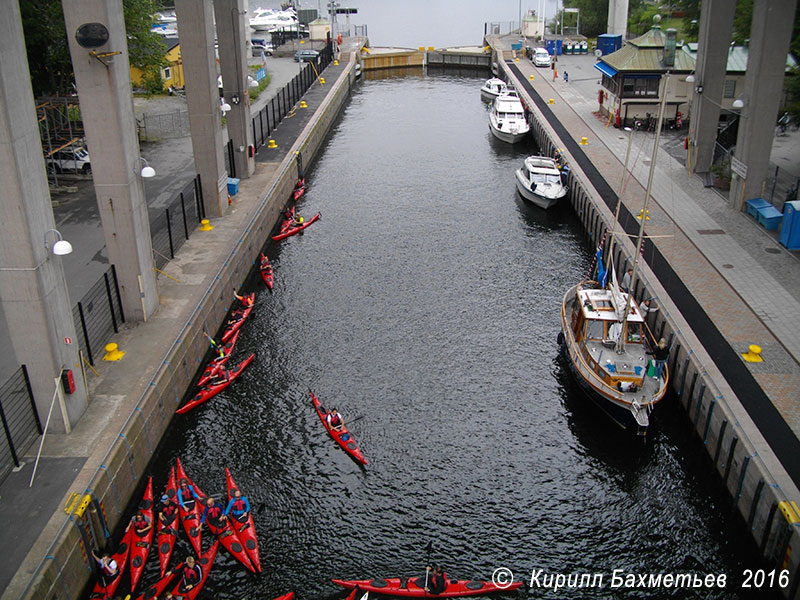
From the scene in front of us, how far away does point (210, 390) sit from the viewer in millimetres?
30734

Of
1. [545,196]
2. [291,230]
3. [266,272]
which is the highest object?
[545,196]

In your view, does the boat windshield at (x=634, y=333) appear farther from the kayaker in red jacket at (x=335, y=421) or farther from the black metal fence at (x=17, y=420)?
the black metal fence at (x=17, y=420)

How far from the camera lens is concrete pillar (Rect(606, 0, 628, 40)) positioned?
89.4 meters

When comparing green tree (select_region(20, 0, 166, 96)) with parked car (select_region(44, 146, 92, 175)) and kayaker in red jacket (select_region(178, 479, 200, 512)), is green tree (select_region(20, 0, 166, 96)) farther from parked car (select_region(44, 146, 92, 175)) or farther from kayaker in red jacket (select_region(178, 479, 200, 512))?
kayaker in red jacket (select_region(178, 479, 200, 512))

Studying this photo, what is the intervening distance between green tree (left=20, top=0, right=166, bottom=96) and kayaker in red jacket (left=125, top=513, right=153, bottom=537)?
114 ft

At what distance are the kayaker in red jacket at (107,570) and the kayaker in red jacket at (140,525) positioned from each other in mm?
1404

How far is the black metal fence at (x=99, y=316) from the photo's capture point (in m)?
28.9

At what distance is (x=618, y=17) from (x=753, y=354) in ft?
237

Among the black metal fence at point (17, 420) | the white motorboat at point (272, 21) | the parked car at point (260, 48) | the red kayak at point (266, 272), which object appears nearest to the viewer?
the black metal fence at point (17, 420)

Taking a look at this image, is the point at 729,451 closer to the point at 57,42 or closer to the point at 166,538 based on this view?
the point at 166,538

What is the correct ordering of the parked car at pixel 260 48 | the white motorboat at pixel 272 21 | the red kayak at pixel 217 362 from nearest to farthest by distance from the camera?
the red kayak at pixel 217 362, the parked car at pixel 260 48, the white motorboat at pixel 272 21

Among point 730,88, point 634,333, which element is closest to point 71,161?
point 634,333

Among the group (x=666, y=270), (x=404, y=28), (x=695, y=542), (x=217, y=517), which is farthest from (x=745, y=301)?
(x=404, y=28)

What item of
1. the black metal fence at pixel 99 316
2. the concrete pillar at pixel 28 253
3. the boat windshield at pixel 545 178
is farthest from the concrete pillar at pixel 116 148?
the boat windshield at pixel 545 178
